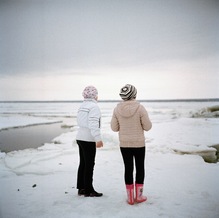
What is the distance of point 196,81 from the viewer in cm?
→ 441

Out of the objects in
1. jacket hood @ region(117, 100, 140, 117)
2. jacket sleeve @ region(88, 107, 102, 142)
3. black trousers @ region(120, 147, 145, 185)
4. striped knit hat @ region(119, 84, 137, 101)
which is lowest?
black trousers @ region(120, 147, 145, 185)

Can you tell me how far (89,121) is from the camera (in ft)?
8.87

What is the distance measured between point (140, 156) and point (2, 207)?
1513mm

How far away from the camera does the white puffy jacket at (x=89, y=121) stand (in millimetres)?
2672

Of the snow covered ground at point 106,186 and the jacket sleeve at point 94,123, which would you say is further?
the jacket sleeve at point 94,123

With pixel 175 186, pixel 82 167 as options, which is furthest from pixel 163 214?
pixel 82 167

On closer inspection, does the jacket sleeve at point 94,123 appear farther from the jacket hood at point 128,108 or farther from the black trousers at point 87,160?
the jacket hood at point 128,108

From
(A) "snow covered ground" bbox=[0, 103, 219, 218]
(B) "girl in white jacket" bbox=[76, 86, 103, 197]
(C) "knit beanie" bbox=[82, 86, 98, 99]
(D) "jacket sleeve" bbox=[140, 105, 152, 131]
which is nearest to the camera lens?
(A) "snow covered ground" bbox=[0, 103, 219, 218]

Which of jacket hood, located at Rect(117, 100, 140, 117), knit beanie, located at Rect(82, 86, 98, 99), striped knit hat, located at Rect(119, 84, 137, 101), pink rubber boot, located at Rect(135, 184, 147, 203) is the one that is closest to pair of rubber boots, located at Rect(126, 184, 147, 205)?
pink rubber boot, located at Rect(135, 184, 147, 203)

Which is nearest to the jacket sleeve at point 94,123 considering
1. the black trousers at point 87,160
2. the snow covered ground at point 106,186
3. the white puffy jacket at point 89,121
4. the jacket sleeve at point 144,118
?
the white puffy jacket at point 89,121

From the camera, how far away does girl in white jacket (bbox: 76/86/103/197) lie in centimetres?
269

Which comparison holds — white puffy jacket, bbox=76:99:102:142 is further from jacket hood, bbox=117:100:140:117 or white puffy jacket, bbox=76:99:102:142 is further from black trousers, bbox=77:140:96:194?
jacket hood, bbox=117:100:140:117

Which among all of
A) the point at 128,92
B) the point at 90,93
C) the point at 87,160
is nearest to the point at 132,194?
the point at 87,160

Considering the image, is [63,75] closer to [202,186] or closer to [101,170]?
[101,170]
